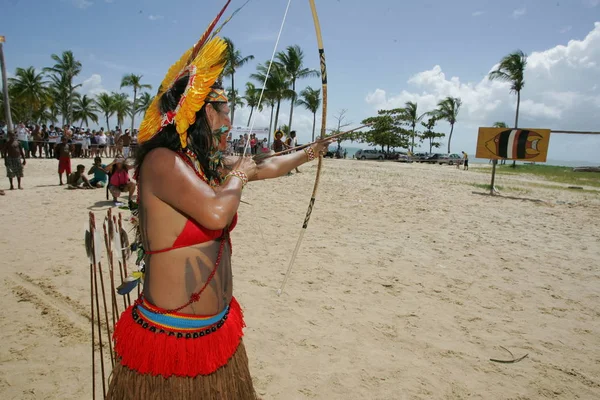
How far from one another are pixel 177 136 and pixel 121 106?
7040 centimetres

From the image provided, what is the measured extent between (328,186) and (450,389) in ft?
37.6

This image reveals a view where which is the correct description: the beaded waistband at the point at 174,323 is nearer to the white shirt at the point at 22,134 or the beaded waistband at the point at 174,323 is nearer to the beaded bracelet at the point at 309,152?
the beaded bracelet at the point at 309,152

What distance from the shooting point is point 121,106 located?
6372 cm

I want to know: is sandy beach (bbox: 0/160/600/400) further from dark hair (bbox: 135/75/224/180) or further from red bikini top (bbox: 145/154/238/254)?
dark hair (bbox: 135/75/224/180)

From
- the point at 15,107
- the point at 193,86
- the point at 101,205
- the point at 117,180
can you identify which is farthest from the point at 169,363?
the point at 15,107

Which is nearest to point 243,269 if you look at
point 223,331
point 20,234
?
point 223,331

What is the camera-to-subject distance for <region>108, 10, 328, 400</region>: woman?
1.65 meters

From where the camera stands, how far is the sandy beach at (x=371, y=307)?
131 inches

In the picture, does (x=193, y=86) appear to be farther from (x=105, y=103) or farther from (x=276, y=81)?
(x=105, y=103)

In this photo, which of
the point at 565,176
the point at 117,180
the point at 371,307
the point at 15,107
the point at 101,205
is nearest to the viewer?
the point at 371,307

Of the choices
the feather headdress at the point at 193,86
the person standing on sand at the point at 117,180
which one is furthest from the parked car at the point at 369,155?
the feather headdress at the point at 193,86

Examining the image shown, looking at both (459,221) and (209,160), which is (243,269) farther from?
(459,221)

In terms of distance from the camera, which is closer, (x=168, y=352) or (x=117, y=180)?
(x=168, y=352)

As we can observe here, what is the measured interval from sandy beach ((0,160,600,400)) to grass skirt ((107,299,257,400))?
4.61ft
